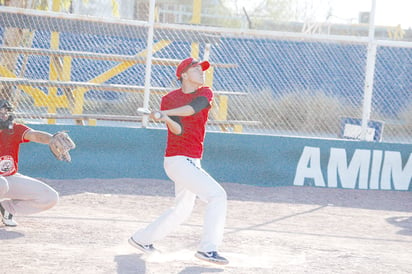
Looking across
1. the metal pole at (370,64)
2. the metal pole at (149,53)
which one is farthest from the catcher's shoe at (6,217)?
the metal pole at (370,64)

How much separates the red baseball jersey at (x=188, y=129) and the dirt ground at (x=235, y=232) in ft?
3.16

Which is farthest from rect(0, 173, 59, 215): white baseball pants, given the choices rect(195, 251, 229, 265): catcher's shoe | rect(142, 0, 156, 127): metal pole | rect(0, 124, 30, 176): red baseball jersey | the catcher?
rect(142, 0, 156, 127): metal pole

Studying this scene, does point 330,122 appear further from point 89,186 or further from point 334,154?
point 89,186

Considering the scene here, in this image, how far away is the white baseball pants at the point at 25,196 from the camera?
23.9ft

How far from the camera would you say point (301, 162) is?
11.3 metres

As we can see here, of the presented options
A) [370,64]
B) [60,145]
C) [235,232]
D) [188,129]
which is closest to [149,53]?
[370,64]

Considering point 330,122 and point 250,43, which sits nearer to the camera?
point 330,122

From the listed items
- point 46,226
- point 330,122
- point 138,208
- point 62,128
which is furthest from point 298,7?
point 46,226

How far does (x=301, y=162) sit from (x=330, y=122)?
7.40 meters

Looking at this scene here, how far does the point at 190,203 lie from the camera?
6.56m

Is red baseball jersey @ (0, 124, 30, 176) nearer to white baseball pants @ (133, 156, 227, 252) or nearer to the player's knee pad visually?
the player's knee pad

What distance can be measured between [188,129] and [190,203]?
2.27 ft

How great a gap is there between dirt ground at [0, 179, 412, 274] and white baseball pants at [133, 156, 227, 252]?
212mm

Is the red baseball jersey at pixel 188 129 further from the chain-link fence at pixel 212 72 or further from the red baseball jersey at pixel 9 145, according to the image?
the chain-link fence at pixel 212 72
